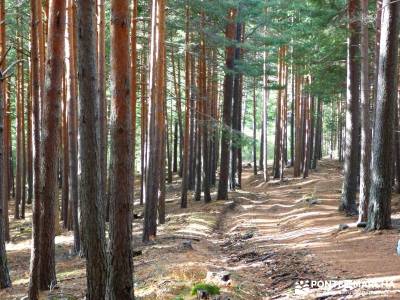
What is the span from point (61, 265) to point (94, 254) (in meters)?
6.70

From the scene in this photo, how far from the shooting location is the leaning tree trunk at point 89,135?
6.34 m

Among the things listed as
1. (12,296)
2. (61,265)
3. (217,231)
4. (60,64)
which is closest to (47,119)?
(60,64)

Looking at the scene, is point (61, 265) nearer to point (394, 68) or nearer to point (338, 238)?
point (338, 238)

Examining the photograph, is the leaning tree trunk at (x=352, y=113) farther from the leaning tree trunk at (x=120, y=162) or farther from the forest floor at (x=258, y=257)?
the leaning tree trunk at (x=120, y=162)

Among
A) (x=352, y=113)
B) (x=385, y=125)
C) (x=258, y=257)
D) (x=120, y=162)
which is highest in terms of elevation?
(x=352, y=113)

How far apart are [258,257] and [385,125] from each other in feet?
14.4

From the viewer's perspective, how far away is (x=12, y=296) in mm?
9117

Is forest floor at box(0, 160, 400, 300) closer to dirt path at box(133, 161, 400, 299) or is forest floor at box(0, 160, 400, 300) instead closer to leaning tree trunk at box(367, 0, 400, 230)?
dirt path at box(133, 161, 400, 299)

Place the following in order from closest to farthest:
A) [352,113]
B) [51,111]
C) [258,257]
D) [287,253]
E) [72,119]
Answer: [51,111], [287,253], [258,257], [72,119], [352,113]

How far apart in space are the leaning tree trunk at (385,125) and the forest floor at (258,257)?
0.62m

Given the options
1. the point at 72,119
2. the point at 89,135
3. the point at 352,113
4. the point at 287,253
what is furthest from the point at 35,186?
the point at 352,113

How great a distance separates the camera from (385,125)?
1130 centimetres

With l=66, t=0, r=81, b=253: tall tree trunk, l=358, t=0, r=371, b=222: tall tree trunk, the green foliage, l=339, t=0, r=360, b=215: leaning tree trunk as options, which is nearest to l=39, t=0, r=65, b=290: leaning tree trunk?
the green foliage

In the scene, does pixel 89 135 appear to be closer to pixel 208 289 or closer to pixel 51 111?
pixel 51 111
